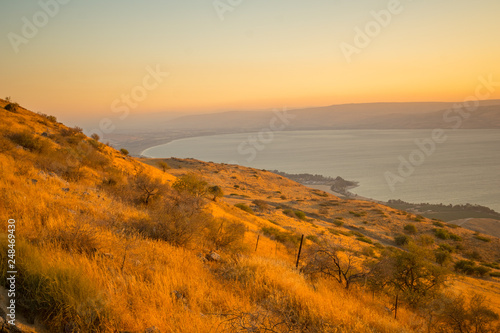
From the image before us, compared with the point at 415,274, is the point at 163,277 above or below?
above

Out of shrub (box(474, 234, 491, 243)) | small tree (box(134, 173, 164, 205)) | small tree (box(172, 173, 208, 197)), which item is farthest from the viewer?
shrub (box(474, 234, 491, 243))

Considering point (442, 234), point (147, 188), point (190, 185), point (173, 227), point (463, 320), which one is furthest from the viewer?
point (442, 234)

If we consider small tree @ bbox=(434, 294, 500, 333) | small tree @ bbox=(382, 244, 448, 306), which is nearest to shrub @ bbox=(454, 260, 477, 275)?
small tree @ bbox=(382, 244, 448, 306)

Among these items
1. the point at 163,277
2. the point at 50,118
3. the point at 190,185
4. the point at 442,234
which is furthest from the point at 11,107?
the point at 442,234

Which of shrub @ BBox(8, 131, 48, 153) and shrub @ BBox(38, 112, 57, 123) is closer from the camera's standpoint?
shrub @ BBox(8, 131, 48, 153)

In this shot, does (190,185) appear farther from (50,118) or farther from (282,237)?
(50,118)

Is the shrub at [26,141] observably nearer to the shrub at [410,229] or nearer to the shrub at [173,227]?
the shrub at [173,227]

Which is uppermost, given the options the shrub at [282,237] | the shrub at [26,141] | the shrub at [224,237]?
the shrub at [26,141]

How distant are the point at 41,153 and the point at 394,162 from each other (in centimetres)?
10708

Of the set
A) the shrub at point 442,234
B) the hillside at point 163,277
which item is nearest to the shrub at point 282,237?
the hillside at point 163,277

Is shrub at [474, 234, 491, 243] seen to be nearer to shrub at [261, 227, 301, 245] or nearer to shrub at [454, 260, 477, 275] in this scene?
shrub at [454, 260, 477, 275]

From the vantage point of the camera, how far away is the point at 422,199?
5216cm

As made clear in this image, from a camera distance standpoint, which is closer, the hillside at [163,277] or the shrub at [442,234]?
the hillside at [163,277]

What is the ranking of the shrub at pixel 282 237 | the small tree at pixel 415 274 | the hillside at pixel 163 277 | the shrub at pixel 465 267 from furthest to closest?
the shrub at pixel 465 267, the shrub at pixel 282 237, the small tree at pixel 415 274, the hillside at pixel 163 277
